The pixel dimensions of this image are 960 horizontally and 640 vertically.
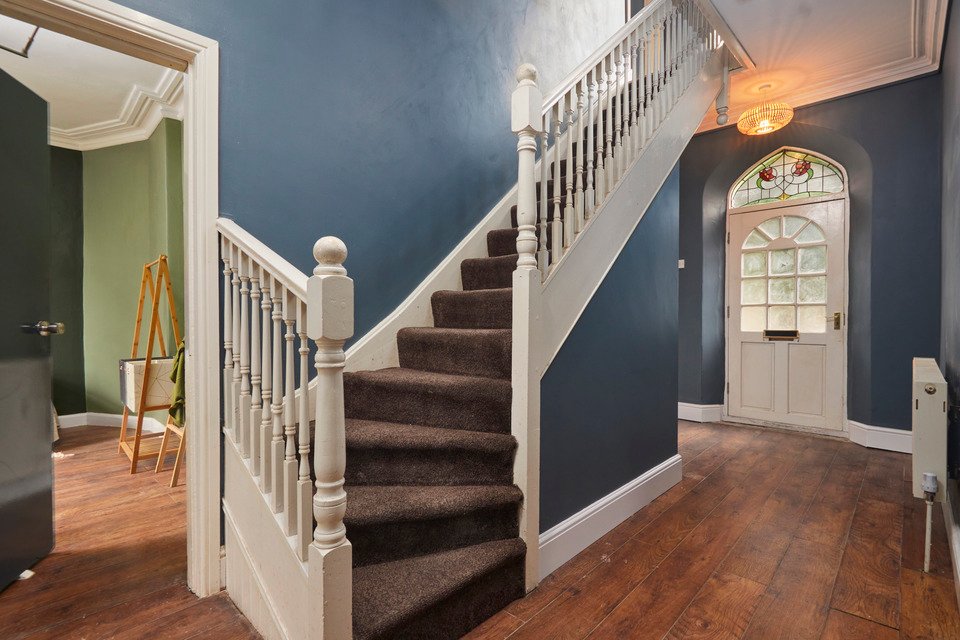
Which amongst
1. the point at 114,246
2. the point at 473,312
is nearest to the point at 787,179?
the point at 473,312

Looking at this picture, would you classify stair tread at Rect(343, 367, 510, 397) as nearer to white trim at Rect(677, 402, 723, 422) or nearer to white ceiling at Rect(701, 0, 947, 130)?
white ceiling at Rect(701, 0, 947, 130)

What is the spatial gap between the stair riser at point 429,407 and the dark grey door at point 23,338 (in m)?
1.19

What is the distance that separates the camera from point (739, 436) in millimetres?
4133

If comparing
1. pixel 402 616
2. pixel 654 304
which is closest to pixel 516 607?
pixel 402 616

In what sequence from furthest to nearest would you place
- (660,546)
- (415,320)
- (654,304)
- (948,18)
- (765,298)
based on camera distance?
(765,298) → (948,18) → (654,304) → (415,320) → (660,546)

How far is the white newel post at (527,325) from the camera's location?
67.5 inches

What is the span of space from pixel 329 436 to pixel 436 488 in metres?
0.65

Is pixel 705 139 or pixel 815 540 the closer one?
pixel 815 540

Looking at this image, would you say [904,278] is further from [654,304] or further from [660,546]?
[660,546]

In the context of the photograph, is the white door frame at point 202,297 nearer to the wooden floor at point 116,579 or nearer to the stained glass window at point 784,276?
the wooden floor at point 116,579

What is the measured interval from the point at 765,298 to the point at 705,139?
5.48 ft

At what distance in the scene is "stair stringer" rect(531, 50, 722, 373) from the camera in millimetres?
1906

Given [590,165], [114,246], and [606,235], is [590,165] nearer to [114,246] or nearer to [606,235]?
[606,235]

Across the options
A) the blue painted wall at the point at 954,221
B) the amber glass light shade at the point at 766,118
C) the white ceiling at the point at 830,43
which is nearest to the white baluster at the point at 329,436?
the blue painted wall at the point at 954,221
